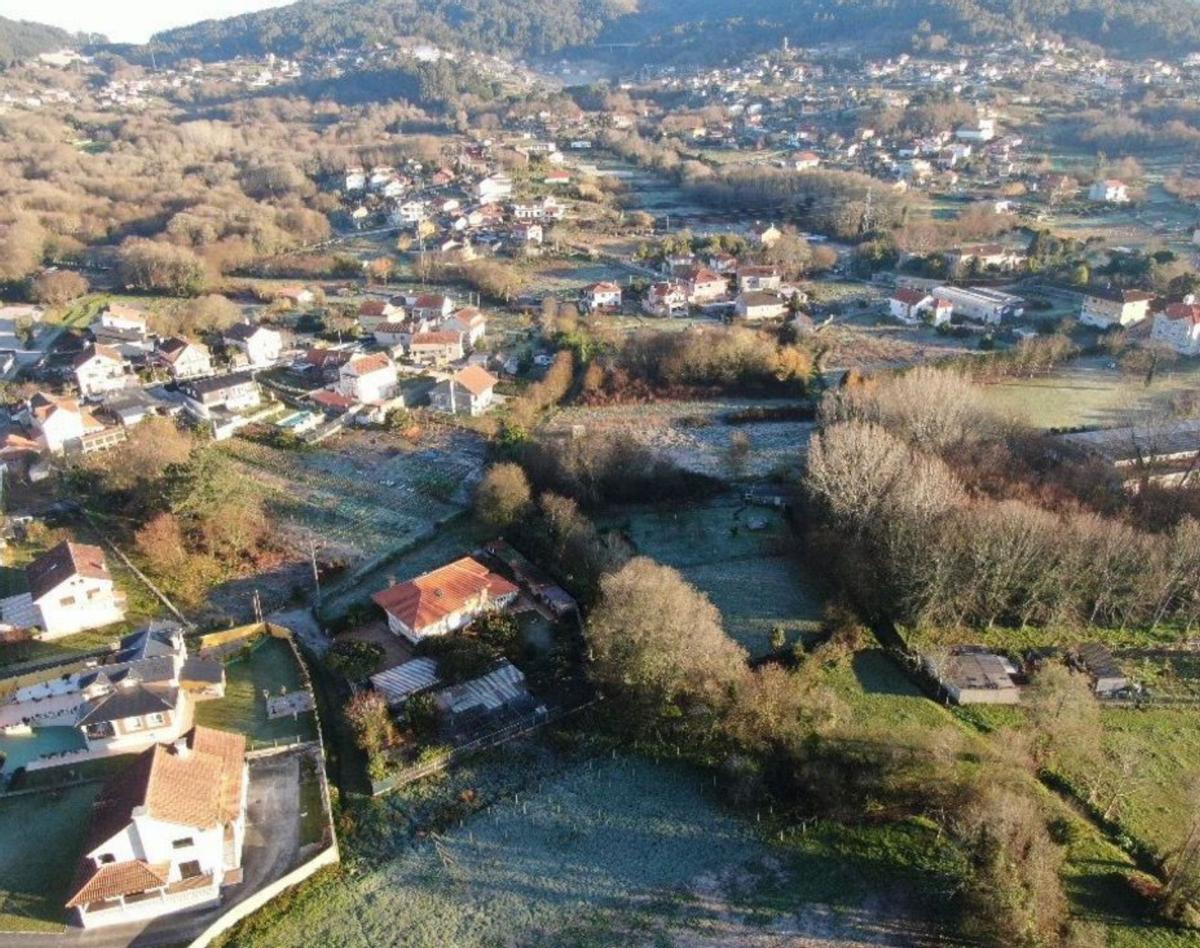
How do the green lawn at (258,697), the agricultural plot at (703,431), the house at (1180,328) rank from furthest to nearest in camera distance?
the house at (1180,328), the agricultural plot at (703,431), the green lawn at (258,697)

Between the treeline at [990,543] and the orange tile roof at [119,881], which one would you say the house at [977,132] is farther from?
the orange tile roof at [119,881]

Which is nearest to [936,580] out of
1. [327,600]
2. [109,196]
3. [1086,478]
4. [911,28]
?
[1086,478]

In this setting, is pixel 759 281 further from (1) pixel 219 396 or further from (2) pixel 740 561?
(1) pixel 219 396

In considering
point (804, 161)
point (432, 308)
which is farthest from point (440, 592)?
point (804, 161)

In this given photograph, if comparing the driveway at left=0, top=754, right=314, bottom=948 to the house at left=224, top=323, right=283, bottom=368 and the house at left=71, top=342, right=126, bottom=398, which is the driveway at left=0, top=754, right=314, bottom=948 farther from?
the house at left=224, top=323, right=283, bottom=368

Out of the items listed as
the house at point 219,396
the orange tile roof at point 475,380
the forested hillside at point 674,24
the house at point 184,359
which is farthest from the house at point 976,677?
the forested hillside at point 674,24

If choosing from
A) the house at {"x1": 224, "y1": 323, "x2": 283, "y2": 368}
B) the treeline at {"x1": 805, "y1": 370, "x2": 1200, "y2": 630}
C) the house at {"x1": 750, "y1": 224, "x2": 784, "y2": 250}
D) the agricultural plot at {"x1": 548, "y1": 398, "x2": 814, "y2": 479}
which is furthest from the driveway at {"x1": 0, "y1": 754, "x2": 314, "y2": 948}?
the house at {"x1": 750, "y1": 224, "x2": 784, "y2": 250}
